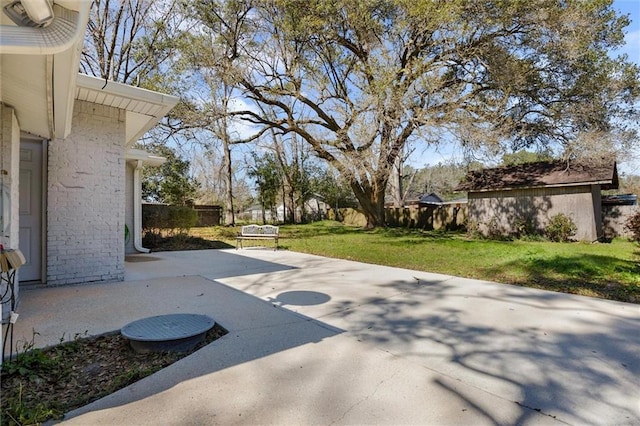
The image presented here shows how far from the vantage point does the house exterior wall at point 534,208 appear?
11.5 metres

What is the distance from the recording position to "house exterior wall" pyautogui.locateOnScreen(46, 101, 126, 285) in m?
4.92

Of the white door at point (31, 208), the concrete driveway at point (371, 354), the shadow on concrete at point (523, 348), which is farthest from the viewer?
the white door at point (31, 208)

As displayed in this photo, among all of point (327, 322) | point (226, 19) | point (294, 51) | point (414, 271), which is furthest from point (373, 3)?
point (327, 322)

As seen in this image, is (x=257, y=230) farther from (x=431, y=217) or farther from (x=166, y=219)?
(x=431, y=217)

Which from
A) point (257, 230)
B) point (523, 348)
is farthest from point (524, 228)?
point (523, 348)

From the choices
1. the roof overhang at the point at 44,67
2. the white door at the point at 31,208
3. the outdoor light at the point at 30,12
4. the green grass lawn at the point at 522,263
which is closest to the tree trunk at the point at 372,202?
the green grass lawn at the point at 522,263

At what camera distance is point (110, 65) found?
14.7m

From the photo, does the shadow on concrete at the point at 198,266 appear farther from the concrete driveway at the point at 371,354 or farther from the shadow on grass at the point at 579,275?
the shadow on grass at the point at 579,275

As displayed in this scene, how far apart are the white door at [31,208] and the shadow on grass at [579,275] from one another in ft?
25.0

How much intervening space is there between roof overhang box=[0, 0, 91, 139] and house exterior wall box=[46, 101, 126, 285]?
65cm

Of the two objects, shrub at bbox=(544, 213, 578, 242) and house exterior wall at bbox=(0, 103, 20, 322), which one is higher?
house exterior wall at bbox=(0, 103, 20, 322)

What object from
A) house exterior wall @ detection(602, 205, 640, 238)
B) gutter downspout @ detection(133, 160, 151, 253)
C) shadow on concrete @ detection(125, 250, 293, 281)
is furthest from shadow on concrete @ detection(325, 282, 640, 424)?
house exterior wall @ detection(602, 205, 640, 238)

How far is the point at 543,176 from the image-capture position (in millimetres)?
13070

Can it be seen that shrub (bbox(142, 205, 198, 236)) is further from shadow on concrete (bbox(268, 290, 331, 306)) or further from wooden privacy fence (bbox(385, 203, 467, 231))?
wooden privacy fence (bbox(385, 203, 467, 231))
